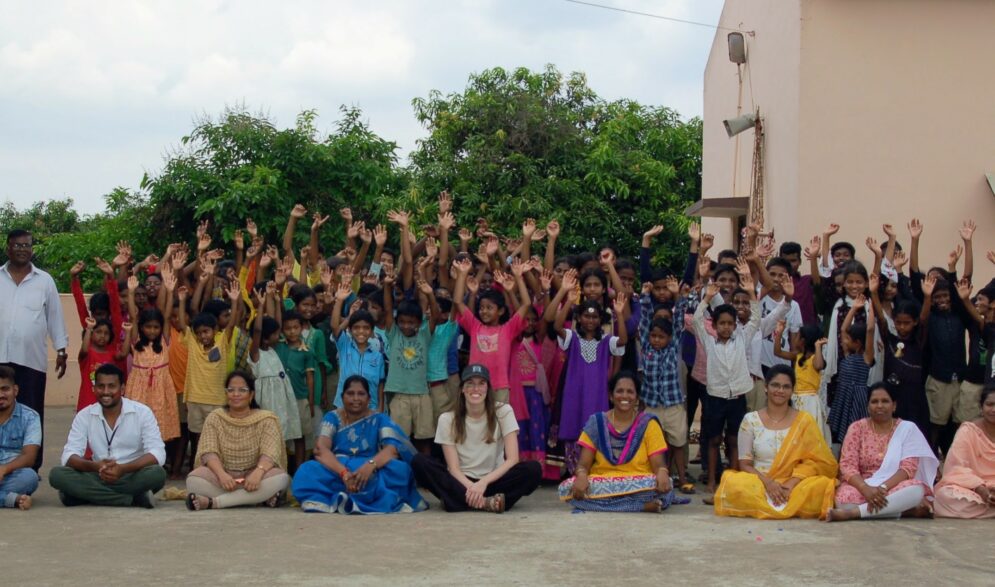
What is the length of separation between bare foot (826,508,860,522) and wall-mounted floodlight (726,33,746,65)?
8.60m

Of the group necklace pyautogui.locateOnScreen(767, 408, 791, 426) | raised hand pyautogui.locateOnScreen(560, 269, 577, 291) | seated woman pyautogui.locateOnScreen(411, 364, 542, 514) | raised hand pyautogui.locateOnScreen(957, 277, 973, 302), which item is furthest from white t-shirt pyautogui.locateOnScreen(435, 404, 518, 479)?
raised hand pyautogui.locateOnScreen(957, 277, 973, 302)

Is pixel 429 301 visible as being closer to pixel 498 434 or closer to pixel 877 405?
pixel 498 434

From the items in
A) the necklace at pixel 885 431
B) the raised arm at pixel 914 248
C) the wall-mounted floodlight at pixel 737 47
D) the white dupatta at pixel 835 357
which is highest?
the wall-mounted floodlight at pixel 737 47

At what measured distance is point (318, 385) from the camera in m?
8.73

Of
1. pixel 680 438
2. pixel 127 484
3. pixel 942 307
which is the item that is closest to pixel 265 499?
pixel 127 484

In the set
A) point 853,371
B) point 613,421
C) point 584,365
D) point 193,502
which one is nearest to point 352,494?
point 193,502

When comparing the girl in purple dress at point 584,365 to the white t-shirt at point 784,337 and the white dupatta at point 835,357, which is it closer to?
the white t-shirt at point 784,337

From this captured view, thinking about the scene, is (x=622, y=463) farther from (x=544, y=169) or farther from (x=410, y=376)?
(x=544, y=169)

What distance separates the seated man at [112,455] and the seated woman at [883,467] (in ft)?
14.3

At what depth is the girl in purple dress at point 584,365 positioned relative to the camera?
823cm

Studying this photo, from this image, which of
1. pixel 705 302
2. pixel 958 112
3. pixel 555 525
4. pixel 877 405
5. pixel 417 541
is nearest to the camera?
pixel 417 541

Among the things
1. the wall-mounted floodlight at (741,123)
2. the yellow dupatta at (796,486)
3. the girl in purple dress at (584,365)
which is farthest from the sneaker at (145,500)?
the wall-mounted floodlight at (741,123)

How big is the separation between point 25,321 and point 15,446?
1.11 m

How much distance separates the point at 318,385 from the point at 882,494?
4.19 m
